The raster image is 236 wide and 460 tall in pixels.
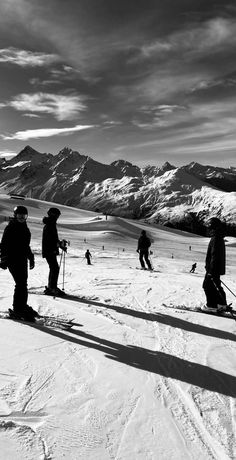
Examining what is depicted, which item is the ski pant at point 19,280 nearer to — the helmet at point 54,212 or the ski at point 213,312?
the helmet at point 54,212

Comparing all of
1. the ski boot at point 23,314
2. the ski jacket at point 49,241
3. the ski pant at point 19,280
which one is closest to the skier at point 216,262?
the ski jacket at point 49,241

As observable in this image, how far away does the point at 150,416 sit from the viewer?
4016 millimetres

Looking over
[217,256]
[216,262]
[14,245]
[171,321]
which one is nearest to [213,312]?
[216,262]

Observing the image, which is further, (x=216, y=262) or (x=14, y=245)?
(x=216, y=262)

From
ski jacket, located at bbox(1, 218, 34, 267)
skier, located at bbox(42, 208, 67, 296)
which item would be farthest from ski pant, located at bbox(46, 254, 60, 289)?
ski jacket, located at bbox(1, 218, 34, 267)

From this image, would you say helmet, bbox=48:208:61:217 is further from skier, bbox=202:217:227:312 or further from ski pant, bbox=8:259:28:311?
skier, bbox=202:217:227:312

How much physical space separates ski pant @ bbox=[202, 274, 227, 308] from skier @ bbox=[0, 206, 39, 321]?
4.00 m

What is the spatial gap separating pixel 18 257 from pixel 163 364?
11.6ft

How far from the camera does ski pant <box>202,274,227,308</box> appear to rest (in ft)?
29.1

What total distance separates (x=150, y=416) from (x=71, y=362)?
1.61 m

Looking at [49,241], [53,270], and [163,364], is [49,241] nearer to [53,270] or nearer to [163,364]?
[53,270]

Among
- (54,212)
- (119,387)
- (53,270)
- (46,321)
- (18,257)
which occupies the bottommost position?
(119,387)

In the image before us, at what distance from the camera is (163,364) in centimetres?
545

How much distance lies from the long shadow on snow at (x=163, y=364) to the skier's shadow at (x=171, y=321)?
5.24ft
